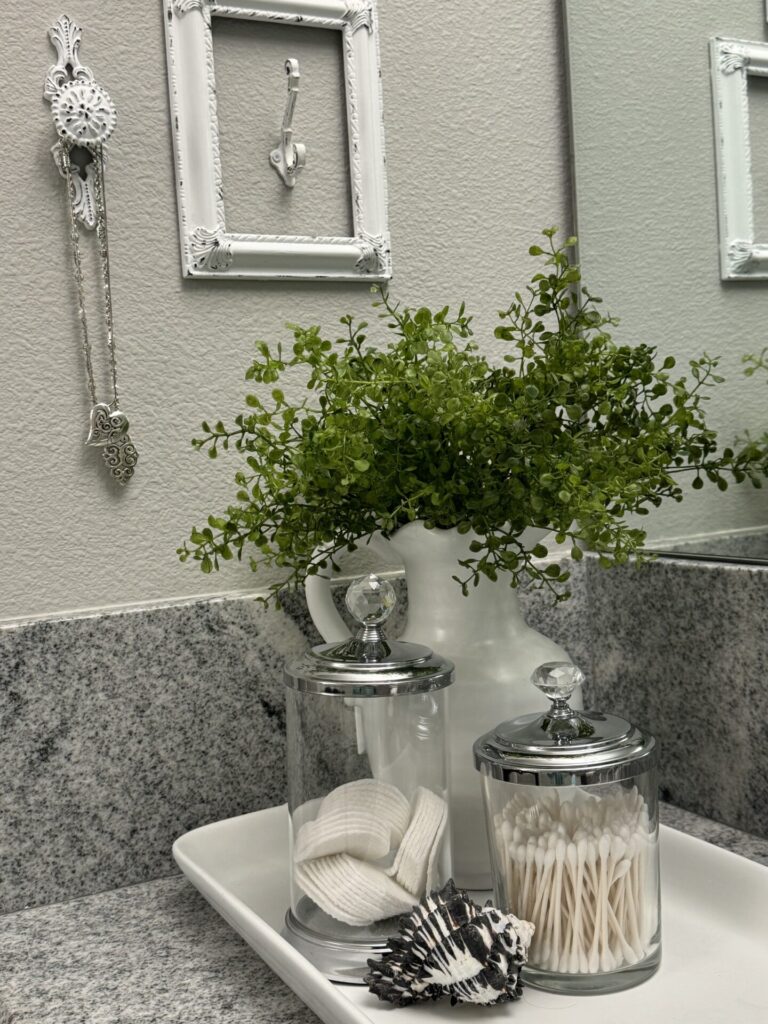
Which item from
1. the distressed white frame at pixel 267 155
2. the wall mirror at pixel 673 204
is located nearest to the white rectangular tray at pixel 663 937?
the wall mirror at pixel 673 204

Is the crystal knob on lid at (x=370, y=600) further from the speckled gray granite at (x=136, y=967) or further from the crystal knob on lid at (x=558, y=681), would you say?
the speckled gray granite at (x=136, y=967)

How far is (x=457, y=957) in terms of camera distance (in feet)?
1.67

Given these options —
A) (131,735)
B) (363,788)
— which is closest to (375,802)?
(363,788)

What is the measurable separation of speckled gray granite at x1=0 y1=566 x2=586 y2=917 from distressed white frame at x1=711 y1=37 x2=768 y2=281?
1.40 ft

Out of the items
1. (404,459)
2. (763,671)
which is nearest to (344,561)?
(404,459)

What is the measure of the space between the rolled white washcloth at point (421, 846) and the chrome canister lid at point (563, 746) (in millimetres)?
57

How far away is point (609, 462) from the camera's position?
632 mm

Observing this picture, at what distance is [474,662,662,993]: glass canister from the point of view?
533mm

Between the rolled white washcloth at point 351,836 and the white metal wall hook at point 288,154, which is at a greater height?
the white metal wall hook at point 288,154

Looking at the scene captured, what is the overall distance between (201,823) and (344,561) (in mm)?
226

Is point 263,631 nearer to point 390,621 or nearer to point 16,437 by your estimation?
point 390,621

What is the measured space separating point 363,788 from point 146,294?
394 millimetres

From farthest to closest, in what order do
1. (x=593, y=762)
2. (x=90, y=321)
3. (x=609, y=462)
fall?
(x=90, y=321) → (x=609, y=462) → (x=593, y=762)

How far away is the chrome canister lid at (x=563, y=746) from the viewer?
0.53 metres
